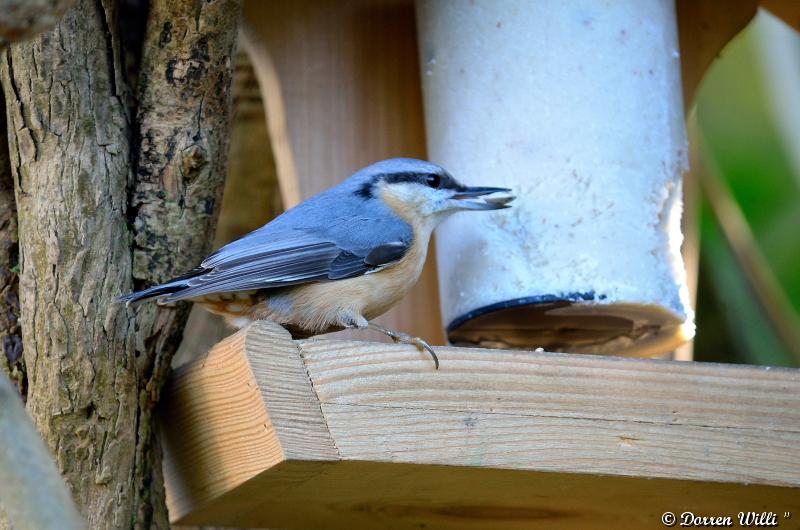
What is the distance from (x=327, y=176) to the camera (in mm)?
2869

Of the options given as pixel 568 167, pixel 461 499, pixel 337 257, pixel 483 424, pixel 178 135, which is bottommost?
pixel 461 499

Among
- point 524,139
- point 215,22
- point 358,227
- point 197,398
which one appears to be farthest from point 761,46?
point 197,398

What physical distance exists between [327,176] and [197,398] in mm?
872

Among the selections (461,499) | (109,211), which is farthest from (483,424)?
(109,211)

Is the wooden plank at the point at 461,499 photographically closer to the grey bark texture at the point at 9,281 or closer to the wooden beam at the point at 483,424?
the wooden beam at the point at 483,424

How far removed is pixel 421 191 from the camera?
2.63 meters

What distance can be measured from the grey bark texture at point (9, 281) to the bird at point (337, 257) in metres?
0.23

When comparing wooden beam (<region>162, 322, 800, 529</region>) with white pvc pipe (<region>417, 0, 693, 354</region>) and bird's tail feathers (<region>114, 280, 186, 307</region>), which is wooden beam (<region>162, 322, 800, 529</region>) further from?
white pvc pipe (<region>417, 0, 693, 354</region>)

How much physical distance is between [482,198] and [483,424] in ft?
2.33

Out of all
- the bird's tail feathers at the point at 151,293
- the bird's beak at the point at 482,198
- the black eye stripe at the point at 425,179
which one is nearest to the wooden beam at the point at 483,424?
the bird's tail feathers at the point at 151,293

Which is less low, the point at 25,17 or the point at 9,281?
the point at 25,17

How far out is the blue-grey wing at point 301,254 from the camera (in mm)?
2207

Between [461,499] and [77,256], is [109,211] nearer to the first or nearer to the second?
[77,256]

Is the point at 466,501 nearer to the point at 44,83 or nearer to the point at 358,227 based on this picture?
the point at 358,227
